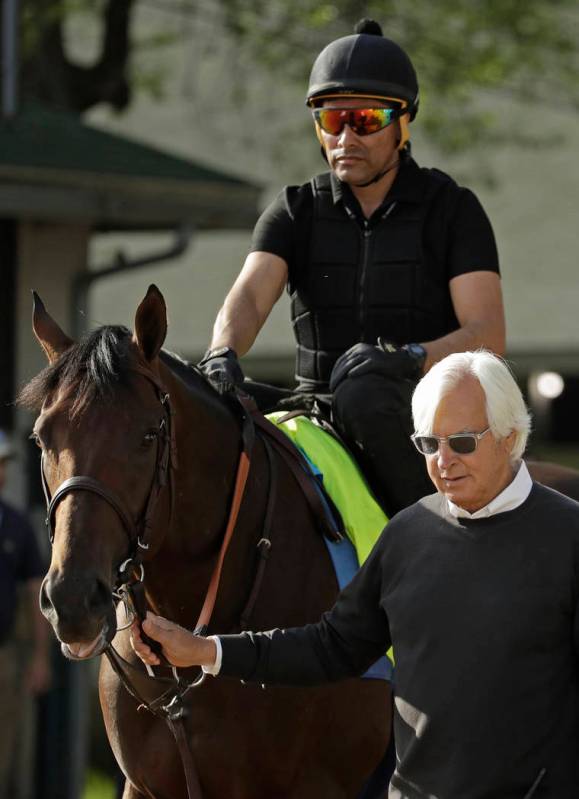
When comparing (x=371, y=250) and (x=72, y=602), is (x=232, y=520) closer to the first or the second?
(x=72, y=602)

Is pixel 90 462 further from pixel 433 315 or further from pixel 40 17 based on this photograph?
pixel 40 17

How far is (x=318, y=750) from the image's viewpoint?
4543 millimetres

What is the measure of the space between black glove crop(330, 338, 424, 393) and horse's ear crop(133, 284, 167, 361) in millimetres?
712

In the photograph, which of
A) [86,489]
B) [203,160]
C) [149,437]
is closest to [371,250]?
[149,437]

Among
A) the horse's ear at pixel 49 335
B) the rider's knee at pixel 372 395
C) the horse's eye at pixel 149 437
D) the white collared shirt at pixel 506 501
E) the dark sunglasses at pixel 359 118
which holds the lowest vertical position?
the white collared shirt at pixel 506 501

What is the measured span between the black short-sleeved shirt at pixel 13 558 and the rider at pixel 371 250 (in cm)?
432

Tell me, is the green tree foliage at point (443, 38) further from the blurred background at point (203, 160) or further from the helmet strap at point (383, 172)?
the helmet strap at point (383, 172)

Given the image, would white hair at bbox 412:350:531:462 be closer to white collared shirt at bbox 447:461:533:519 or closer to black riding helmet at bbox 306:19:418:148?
white collared shirt at bbox 447:461:533:519

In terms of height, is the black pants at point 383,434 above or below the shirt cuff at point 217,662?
above

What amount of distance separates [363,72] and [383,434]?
116 cm

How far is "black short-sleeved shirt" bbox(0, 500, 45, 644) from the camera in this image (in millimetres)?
9266

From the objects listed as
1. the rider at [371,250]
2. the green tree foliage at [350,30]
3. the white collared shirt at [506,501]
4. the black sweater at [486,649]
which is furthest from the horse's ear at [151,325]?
the green tree foliage at [350,30]

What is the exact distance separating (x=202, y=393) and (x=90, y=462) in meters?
0.72

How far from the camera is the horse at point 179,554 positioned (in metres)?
3.88
